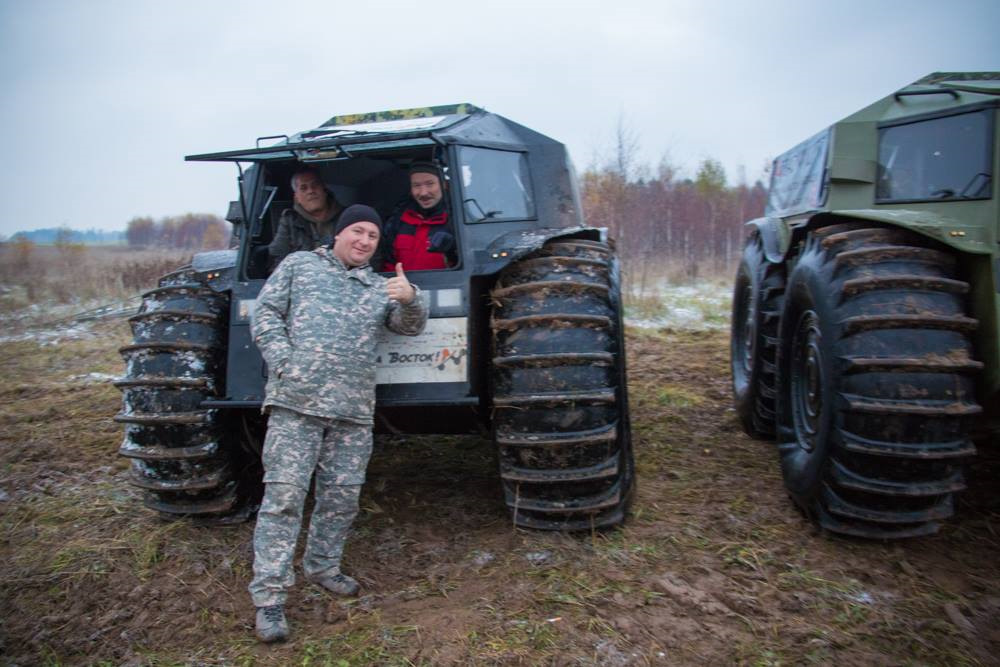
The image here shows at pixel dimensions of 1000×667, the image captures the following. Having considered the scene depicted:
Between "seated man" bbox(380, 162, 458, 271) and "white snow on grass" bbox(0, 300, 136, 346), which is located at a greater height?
"seated man" bbox(380, 162, 458, 271)

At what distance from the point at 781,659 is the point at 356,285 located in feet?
7.68

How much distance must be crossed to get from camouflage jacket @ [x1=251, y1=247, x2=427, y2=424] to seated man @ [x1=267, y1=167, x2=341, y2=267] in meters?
1.06

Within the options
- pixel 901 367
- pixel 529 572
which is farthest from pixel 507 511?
pixel 901 367

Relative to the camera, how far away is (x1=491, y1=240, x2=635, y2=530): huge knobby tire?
138 inches

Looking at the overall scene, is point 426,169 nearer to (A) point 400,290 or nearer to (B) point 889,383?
(A) point 400,290

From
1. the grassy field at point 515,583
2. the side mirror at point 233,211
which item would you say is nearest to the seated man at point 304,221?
the grassy field at point 515,583

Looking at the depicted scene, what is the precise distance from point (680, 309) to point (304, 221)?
369 inches

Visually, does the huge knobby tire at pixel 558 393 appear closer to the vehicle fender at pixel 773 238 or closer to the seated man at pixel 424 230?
the seated man at pixel 424 230

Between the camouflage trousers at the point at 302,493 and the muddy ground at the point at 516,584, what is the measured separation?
0.68 feet

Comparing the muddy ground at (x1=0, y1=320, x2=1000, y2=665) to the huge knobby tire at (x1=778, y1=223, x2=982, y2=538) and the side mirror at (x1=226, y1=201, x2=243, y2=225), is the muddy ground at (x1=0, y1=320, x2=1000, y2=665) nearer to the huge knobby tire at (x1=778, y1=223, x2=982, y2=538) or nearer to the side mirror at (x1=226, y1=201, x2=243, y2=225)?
the huge knobby tire at (x1=778, y1=223, x2=982, y2=538)

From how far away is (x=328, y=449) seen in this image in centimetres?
348

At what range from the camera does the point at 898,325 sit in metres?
3.26

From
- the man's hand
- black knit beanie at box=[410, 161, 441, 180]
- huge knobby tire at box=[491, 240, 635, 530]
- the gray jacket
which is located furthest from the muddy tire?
the gray jacket

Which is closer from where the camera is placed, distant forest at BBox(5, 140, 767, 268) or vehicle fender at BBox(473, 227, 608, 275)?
vehicle fender at BBox(473, 227, 608, 275)
